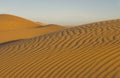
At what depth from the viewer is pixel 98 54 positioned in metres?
7.13

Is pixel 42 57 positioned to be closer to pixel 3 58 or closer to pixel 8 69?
pixel 8 69

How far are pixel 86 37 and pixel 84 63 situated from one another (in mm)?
3184

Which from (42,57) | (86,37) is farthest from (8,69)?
(86,37)

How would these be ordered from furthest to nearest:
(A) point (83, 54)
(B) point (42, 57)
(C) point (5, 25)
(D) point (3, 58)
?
(C) point (5, 25) → (D) point (3, 58) → (B) point (42, 57) → (A) point (83, 54)

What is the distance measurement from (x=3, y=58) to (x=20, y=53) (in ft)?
1.87

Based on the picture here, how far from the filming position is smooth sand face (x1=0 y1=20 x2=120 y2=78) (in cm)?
623

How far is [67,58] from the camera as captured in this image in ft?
24.4

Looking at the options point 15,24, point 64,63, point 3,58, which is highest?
point 64,63

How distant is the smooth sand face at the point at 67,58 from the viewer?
20.5ft

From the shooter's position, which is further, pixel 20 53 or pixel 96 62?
pixel 20 53

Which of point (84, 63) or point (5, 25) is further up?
point (84, 63)

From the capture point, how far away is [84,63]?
6.71 meters

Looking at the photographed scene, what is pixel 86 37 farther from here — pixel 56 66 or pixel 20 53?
pixel 56 66

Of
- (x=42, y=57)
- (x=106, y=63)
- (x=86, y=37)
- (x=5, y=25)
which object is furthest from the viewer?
(x=5, y=25)
